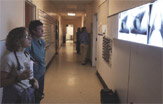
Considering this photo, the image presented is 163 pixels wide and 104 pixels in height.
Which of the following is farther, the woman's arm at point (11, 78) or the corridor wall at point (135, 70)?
the corridor wall at point (135, 70)

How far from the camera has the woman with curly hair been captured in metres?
1.60

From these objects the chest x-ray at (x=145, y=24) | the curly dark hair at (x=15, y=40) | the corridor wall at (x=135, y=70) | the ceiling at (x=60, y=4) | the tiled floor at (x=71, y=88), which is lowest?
the tiled floor at (x=71, y=88)

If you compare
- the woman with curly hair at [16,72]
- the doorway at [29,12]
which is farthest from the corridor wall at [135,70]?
the doorway at [29,12]

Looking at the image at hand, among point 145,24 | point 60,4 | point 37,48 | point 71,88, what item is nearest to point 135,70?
point 145,24

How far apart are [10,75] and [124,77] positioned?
5.86 feet

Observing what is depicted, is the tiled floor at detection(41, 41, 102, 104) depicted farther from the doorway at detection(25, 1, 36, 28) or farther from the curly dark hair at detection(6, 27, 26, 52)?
the curly dark hair at detection(6, 27, 26, 52)

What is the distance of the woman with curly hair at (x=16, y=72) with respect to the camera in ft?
5.26

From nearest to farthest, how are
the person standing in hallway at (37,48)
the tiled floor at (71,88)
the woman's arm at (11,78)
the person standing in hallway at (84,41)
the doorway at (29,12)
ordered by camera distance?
the woman's arm at (11,78), the person standing in hallway at (37,48), the tiled floor at (71,88), the doorway at (29,12), the person standing in hallway at (84,41)

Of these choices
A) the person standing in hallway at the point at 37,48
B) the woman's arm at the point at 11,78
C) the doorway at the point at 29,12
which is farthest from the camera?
the doorway at the point at 29,12

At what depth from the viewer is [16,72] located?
1658 mm

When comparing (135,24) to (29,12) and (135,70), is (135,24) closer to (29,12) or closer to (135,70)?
(135,70)

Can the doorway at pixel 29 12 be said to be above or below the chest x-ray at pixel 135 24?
above

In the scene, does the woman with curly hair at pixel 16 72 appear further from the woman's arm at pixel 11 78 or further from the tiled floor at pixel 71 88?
the tiled floor at pixel 71 88

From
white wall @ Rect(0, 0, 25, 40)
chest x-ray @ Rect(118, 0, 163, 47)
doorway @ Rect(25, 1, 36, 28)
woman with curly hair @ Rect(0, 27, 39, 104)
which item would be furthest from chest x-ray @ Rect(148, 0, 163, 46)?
doorway @ Rect(25, 1, 36, 28)
